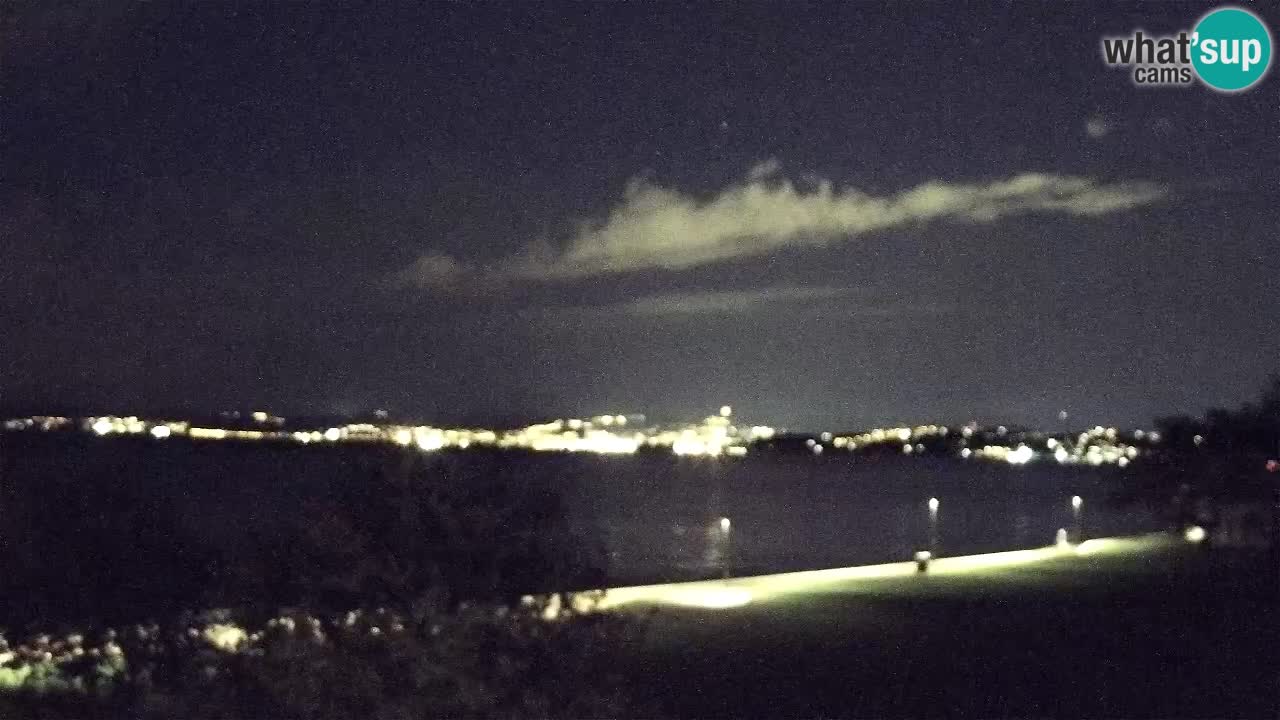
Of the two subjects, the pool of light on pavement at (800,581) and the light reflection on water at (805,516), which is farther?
the light reflection on water at (805,516)

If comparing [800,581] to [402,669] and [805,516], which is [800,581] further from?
[805,516]

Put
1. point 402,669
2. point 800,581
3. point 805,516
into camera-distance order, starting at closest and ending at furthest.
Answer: point 402,669 < point 800,581 < point 805,516

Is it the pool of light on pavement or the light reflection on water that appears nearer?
the pool of light on pavement

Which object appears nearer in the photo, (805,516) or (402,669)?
(402,669)

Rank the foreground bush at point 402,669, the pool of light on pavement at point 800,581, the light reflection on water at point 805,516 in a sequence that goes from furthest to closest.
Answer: the light reflection on water at point 805,516
the pool of light on pavement at point 800,581
the foreground bush at point 402,669

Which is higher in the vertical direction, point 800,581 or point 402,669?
point 402,669

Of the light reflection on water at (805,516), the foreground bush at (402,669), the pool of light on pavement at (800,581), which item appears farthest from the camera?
the light reflection on water at (805,516)

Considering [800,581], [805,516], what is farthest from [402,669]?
[805,516]

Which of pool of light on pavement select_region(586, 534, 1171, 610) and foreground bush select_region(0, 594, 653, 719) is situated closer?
foreground bush select_region(0, 594, 653, 719)

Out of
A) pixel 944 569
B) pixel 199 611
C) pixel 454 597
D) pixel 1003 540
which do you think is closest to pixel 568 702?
pixel 454 597

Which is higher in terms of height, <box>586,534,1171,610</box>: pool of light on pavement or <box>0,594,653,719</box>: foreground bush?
<box>0,594,653,719</box>: foreground bush

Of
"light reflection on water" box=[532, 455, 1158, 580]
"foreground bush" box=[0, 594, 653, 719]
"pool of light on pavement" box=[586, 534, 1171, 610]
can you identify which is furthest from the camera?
"light reflection on water" box=[532, 455, 1158, 580]

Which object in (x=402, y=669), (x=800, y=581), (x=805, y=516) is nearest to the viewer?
(x=402, y=669)

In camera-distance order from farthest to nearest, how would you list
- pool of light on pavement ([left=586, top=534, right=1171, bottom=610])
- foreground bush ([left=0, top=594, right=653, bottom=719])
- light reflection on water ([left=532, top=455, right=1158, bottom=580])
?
light reflection on water ([left=532, top=455, right=1158, bottom=580]), pool of light on pavement ([left=586, top=534, right=1171, bottom=610]), foreground bush ([left=0, top=594, right=653, bottom=719])
